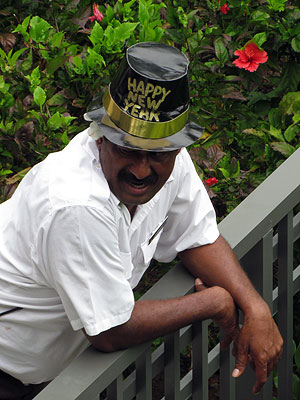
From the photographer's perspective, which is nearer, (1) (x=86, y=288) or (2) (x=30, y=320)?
(1) (x=86, y=288)

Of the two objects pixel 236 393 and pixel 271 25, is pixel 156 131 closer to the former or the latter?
pixel 236 393

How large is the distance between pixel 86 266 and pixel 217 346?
0.87 metres

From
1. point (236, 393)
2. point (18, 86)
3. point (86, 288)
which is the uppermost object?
point (86, 288)

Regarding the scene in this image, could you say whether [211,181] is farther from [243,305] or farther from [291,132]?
[243,305]

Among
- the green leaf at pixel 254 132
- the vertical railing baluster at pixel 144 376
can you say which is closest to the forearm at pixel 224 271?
the vertical railing baluster at pixel 144 376

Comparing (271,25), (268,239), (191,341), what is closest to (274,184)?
(268,239)

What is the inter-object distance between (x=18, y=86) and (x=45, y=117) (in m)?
0.31

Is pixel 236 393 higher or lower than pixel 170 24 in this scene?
lower

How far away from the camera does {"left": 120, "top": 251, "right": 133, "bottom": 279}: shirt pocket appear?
9.71 feet

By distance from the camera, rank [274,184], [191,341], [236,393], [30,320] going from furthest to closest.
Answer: [236,393], [274,184], [191,341], [30,320]

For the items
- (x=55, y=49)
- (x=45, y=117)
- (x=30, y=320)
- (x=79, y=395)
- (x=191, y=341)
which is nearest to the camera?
(x=79, y=395)

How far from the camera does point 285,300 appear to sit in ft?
11.7

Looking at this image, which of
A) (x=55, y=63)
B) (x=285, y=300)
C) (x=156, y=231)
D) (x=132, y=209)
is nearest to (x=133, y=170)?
(x=132, y=209)

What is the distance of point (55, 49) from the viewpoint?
4.43m
